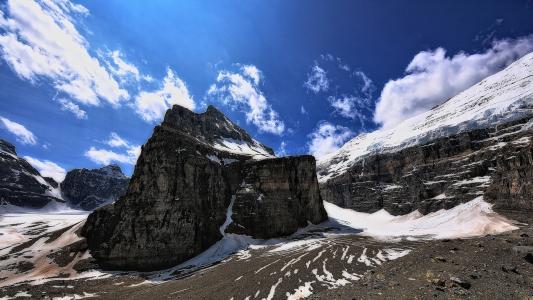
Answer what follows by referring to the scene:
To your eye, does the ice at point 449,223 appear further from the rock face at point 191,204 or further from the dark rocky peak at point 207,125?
the dark rocky peak at point 207,125

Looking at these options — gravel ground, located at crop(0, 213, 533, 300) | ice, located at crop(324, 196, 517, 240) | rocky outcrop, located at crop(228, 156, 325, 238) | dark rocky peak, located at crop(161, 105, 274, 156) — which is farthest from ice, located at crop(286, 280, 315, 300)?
dark rocky peak, located at crop(161, 105, 274, 156)

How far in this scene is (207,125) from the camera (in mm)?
132250

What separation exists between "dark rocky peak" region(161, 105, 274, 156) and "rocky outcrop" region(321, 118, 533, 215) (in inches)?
2442

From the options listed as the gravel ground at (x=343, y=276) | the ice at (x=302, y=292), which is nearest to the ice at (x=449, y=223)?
the gravel ground at (x=343, y=276)

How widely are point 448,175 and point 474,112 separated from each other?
129 feet

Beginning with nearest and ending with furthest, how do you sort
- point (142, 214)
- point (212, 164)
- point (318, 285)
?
point (318, 285) < point (142, 214) < point (212, 164)

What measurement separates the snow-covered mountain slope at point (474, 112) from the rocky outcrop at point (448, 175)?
595cm

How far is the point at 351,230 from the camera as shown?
3952 inches

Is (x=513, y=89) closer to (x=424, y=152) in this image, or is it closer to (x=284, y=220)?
(x=424, y=152)

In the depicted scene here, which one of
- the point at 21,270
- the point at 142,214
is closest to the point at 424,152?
the point at 142,214

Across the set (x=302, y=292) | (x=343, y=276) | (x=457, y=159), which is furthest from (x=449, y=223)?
(x=302, y=292)

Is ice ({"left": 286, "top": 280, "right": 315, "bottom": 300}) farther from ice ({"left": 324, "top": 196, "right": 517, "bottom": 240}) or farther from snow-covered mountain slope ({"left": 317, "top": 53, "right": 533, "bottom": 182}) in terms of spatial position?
snow-covered mountain slope ({"left": 317, "top": 53, "right": 533, "bottom": 182})

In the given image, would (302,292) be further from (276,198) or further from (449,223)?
(449,223)

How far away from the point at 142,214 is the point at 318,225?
54426mm
